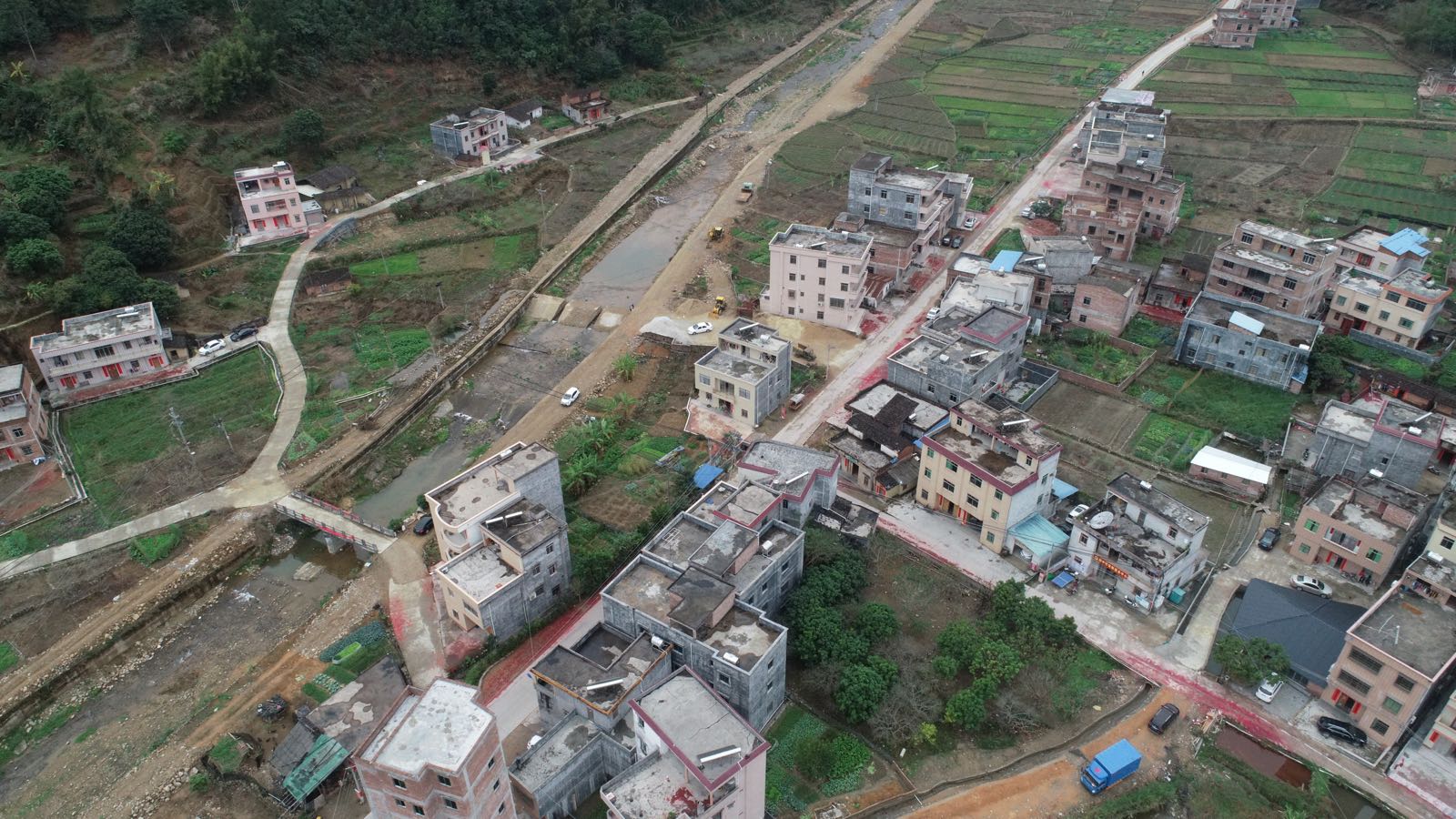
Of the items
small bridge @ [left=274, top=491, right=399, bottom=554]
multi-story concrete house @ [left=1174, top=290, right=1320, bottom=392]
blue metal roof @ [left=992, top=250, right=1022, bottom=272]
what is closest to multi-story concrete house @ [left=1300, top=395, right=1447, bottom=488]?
multi-story concrete house @ [left=1174, top=290, right=1320, bottom=392]

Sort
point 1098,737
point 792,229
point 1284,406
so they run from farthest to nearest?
point 792,229
point 1284,406
point 1098,737

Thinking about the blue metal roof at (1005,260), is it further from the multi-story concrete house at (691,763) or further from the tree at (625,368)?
the multi-story concrete house at (691,763)

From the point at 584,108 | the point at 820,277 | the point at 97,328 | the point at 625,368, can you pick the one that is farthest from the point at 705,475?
the point at 584,108

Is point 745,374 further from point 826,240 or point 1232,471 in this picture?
point 1232,471

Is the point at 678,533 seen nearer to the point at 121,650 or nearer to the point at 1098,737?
the point at 1098,737

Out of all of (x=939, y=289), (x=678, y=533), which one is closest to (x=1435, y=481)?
(x=939, y=289)

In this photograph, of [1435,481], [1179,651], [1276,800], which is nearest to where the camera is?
[1276,800]

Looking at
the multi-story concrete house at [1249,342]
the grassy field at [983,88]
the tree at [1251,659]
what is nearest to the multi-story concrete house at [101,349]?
→ the grassy field at [983,88]

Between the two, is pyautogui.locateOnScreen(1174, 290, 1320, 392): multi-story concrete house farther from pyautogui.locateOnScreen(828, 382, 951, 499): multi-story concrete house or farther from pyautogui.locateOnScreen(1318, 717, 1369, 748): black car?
pyautogui.locateOnScreen(1318, 717, 1369, 748): black car
